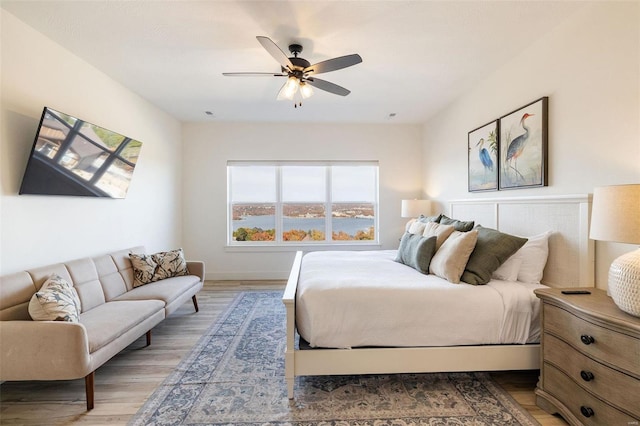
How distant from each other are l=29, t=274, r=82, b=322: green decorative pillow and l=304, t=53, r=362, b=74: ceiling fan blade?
247cm

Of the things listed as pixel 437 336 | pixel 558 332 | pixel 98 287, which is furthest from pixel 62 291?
pixel 558 332

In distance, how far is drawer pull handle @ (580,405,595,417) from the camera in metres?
1.45

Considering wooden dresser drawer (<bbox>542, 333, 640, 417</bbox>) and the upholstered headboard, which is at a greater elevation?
the upholstered headboard

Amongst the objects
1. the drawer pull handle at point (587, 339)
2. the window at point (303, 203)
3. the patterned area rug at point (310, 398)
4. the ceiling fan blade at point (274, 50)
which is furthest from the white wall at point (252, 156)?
the drawer pull handle at point (587, 339)

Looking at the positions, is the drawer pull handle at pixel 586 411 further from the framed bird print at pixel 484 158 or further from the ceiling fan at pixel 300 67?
the ceiling fan at pixel 300 67

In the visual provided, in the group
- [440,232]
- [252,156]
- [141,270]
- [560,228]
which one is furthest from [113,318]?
[560,228]

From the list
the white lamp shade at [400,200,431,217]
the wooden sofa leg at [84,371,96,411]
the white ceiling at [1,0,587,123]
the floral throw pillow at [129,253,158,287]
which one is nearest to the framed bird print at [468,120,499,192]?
the white ceiling at [1,0,587,123]

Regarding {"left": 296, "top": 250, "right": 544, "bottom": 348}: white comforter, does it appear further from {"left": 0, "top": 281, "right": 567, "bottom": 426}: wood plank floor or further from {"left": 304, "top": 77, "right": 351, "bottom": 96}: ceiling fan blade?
{"left": 304, "top": 77, "right": 351, "bottom": 96}: ceiling fan blade

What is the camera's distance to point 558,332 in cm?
169

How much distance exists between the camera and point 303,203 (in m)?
4.96

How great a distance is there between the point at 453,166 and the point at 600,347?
276 cm

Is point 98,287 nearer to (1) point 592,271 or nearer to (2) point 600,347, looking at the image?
(2) point 600,347

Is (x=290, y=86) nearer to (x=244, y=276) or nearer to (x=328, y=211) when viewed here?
(x=328, y=211)

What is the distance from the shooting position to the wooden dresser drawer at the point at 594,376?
51.3 inches
